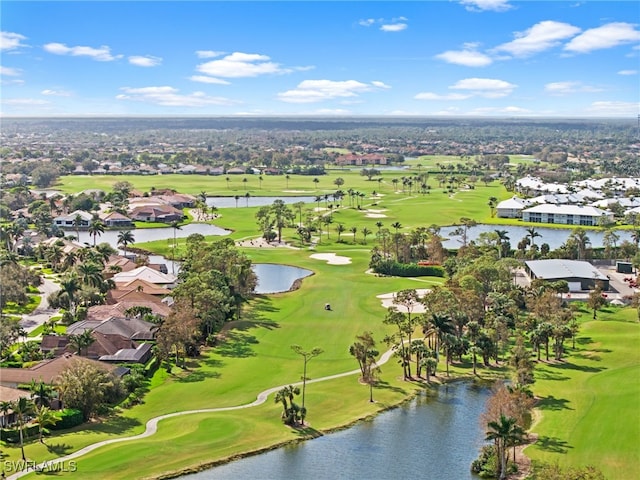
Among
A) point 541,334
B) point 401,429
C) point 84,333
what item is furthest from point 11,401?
point 541,334

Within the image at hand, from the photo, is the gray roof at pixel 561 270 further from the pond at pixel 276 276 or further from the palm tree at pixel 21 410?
the palm tree at pixel 21 410

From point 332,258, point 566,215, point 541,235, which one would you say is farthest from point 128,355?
point 566,215

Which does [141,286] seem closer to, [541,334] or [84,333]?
[84,333]

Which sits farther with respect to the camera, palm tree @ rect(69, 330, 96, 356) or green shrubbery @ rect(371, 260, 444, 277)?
green shrubbery @ rect(371, 260, 444, 277)

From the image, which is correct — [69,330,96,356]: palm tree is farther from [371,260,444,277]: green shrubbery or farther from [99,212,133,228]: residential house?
[99,212,133,228]: residential house

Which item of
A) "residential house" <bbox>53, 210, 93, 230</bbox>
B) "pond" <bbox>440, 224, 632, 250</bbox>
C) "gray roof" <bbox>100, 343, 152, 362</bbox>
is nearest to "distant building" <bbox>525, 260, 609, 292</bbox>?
"pond" <bbox>440, 224, 632, 250</bbox>

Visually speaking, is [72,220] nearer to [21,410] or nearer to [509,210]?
[509,210]
